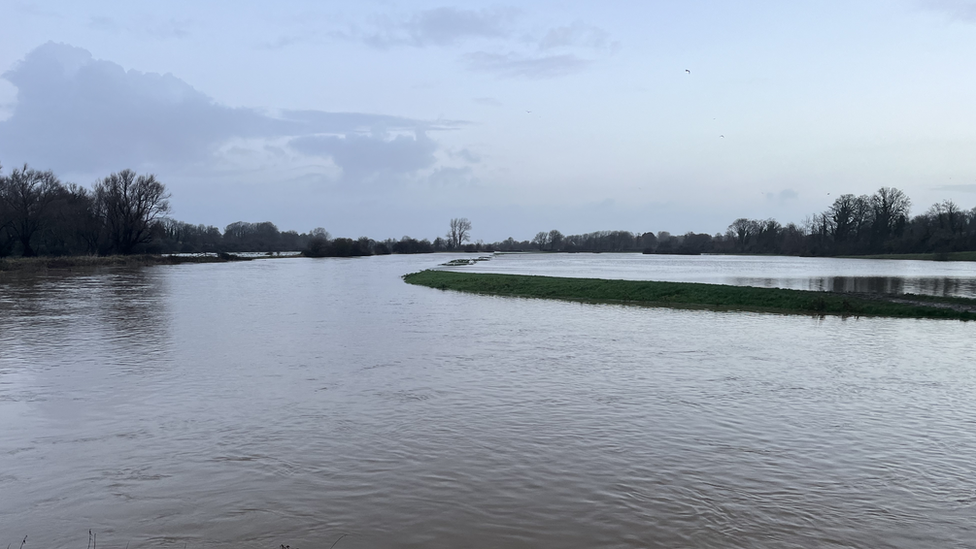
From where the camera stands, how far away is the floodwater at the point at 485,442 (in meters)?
5.43

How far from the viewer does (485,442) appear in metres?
7.80

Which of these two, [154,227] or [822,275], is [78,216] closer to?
[154,227]

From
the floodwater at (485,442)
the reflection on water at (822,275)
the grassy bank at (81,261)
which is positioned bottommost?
the floodwater at (485,442)

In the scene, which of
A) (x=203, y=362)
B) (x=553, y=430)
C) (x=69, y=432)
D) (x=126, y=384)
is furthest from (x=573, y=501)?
(x=203, y=362)

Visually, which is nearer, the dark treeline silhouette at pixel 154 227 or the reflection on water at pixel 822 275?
the reflection on water at pixel 822 275

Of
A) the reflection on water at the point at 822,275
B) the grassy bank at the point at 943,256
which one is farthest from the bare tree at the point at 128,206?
the grassy bank at the point at 943,256

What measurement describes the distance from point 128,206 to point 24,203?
53.2 feet

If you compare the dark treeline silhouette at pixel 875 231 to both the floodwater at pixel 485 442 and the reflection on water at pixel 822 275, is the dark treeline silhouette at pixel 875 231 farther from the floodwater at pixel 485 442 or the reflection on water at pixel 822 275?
the floodwater at pixel 485 442

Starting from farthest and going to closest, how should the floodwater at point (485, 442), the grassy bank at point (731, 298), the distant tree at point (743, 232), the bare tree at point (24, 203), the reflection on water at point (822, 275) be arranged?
1. the distant tree at point (743, 232)
2. the bare tree at point (24, 203)
3. the reflection on water at point (822, 275)
4. the grassy bank at point (731, 298)
5. the floodwater at point (485, 442)

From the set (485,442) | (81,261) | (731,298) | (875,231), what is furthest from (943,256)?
(81,261)

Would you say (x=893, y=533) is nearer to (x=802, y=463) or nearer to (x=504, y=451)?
(x=802, y=463)

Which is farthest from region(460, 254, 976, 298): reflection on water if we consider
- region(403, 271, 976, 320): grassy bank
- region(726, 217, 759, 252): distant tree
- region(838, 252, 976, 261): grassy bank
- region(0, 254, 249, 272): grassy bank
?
region(726, 217, 759, 252): distant tree

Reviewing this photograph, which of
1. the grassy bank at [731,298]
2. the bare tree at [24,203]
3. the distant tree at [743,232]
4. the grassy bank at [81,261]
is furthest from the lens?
the distant tree at [743,232]

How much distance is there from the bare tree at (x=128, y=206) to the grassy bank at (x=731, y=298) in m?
66.9
